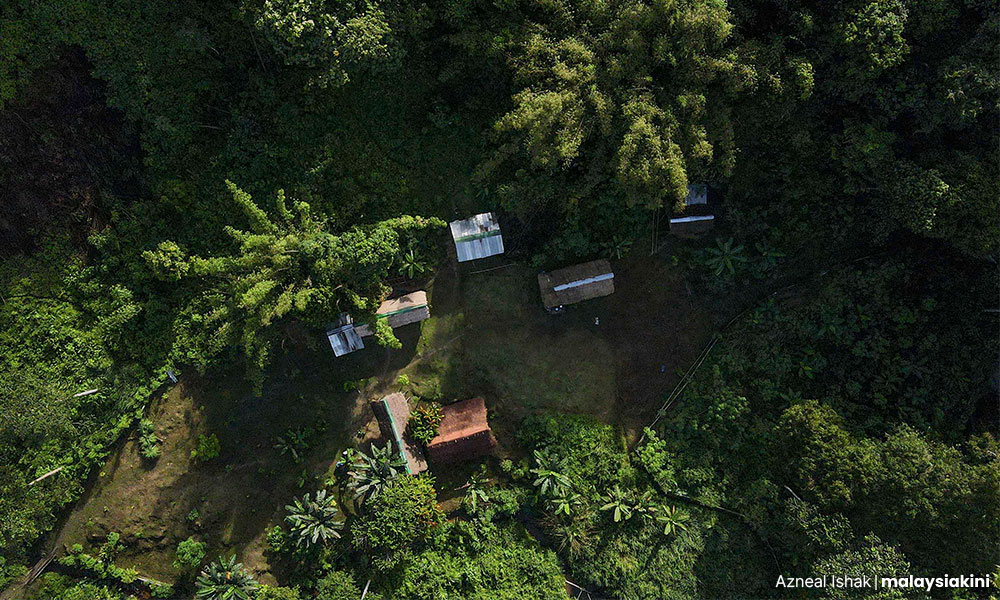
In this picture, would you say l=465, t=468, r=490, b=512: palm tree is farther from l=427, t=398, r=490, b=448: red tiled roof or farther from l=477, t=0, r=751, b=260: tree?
l=477, t=0, r=751, b=260: tree

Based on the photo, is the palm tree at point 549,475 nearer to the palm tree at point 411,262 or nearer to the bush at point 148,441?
the palm tree at point 411,262

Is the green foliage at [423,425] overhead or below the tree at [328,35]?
below

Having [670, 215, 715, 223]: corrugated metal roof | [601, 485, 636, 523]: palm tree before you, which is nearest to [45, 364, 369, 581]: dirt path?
[601, 485, 636, 523]: palm tree

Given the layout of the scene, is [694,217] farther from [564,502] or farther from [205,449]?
[205,449]

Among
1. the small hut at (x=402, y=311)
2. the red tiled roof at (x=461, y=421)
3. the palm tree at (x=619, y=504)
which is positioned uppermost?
the small hut at (x=402, y=311)

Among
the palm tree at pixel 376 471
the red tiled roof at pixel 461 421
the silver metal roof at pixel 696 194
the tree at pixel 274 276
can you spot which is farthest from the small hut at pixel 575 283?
the palm tree at pixel 376 471
